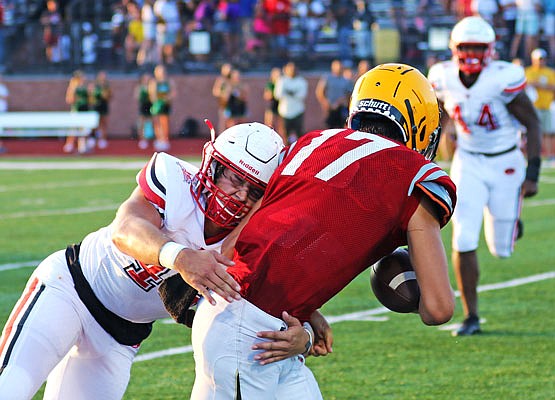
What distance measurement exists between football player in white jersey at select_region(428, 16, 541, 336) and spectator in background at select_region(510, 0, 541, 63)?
1554 centimetres

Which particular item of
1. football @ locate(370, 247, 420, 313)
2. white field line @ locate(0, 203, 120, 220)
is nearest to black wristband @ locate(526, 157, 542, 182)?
football @ locate(370, 247, 420, 313)

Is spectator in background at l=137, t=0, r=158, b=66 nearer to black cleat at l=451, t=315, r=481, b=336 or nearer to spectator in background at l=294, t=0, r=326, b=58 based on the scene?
spectator in background at l=294, t=0, r=326, b=58

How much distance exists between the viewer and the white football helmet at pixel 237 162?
348cm

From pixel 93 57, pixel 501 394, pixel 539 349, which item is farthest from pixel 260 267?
pixel 93 57

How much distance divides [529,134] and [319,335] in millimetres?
4490

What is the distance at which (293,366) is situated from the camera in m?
3.28

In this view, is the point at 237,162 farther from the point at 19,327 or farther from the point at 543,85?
the point at 543,85

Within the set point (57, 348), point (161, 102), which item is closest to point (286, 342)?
point (57, 348)

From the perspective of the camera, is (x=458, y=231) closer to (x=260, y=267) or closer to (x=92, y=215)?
(x=260, y=267)

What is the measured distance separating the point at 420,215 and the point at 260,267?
46cm

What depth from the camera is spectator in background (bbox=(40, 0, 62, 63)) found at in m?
Result: 25.4

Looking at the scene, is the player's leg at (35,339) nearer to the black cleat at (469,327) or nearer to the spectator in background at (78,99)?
the black cleat at (469,327)

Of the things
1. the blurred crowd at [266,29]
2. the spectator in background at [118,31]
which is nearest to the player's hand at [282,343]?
the blurred crowd at [266,29]

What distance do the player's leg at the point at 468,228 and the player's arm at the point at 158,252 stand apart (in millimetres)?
3930
